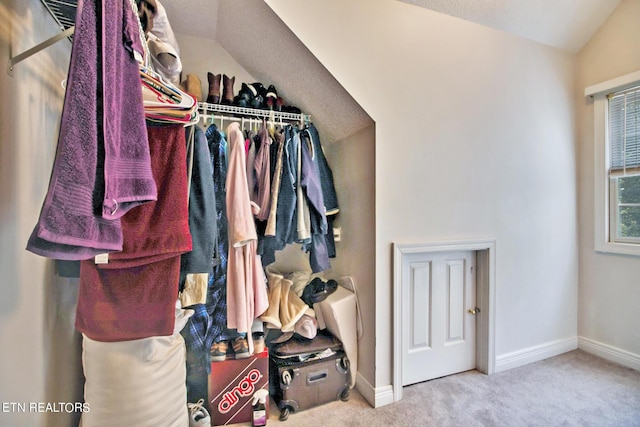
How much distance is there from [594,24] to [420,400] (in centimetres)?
333

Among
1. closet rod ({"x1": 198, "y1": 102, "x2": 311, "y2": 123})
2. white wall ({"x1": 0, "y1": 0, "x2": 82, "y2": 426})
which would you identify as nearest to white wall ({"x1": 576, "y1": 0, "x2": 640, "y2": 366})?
closet rod ({"x1": 198, "y1": 102, "x2": 311, "y2": 123})

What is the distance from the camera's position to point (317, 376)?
1778 mm

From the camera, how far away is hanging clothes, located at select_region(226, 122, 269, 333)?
1.60 meters

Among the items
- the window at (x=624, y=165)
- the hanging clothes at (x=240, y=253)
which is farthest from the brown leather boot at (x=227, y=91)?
the window at (x=624, y=165)

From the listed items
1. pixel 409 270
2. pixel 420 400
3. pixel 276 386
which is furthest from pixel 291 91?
pixel 420 400

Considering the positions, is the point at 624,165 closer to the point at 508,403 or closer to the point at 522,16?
the point at 522,16

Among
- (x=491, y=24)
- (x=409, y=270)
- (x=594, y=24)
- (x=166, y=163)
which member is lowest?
(x=409, y=270)

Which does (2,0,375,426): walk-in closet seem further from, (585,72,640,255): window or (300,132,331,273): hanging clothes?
(585,72,640,255): window

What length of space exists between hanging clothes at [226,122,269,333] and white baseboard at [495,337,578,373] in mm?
1899

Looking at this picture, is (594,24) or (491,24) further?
(594,24)

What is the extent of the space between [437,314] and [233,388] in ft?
4.85

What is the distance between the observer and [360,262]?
76.1 inches

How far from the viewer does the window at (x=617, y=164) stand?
219cm

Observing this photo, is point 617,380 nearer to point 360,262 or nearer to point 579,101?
point 360,262
